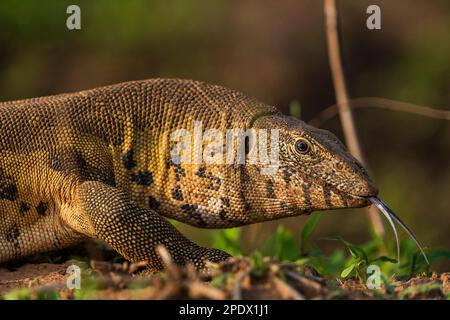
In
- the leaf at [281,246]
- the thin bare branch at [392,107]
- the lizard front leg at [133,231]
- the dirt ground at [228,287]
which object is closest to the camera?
the dirt ground at [228,287]

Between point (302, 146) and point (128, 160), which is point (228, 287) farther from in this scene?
point (128, 160)

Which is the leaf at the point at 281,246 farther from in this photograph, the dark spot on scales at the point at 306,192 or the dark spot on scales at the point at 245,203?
the dark spot on scales at the point at 306,192

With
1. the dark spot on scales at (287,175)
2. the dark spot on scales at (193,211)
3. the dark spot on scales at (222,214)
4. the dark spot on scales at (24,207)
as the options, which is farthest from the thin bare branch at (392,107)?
the dark spot on scales at (24,207)

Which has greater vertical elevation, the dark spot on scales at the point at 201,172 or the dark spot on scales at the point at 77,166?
the dark spot on scales at the point at 77,166

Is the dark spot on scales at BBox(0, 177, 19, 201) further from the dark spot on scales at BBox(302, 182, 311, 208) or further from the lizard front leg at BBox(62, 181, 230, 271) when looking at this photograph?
the dark spot on scales at BBox(302, 182, 311, 208)

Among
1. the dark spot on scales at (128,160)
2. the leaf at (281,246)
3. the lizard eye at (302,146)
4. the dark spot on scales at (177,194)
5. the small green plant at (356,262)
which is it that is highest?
the lizard eye at (302,146)

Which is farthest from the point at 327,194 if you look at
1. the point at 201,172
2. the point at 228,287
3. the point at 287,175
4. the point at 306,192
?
the point at 228,287

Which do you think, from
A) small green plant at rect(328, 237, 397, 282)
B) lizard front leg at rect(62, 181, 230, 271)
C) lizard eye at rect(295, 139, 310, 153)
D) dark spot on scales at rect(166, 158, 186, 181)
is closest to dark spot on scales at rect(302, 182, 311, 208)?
lizard eye at rect(295, 139, 310, 153)
